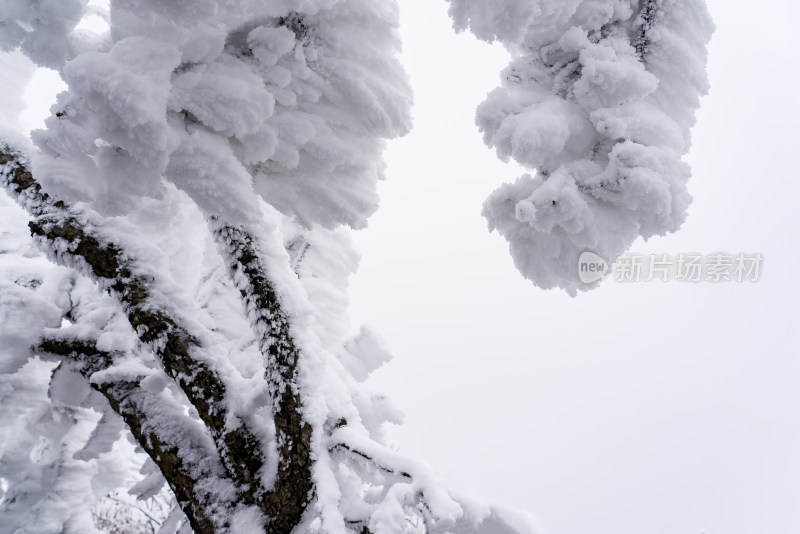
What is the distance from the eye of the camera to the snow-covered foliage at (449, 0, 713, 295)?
5.01 ft

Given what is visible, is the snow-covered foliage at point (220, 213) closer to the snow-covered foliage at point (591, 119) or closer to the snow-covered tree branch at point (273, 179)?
the snow-covered tree branch at point (273, 179)

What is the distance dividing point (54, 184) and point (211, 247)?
2.95m

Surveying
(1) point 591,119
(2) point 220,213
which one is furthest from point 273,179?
(1) point 591,119

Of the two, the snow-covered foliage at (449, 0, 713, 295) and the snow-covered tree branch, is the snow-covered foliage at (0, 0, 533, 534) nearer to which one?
the snow-covered tree branch

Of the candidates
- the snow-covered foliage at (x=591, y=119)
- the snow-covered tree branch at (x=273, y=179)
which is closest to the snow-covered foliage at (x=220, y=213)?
the snow-covered tree branch at (x=273, y=179)

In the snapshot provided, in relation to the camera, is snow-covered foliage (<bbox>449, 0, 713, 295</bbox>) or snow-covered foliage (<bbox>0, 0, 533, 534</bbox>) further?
snow-covered foliage (<bbox>0, 0, 533, 534</bbox>)

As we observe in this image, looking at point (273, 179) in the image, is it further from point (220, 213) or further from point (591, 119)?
point (591, 119)

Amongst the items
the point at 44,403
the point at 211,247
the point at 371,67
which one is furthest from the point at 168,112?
the point at 44,403

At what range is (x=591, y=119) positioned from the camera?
164cm

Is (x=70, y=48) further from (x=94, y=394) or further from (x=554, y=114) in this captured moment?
(x=94, y=394)

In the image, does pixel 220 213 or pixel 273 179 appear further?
pixel 273 179

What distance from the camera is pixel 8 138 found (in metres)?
2.60

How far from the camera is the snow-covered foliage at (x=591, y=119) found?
153 centimetres

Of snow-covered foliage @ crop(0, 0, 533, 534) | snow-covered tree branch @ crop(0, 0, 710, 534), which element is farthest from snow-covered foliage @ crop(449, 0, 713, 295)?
snow-covered foliage @ crop(0, 0, 533, 534)
